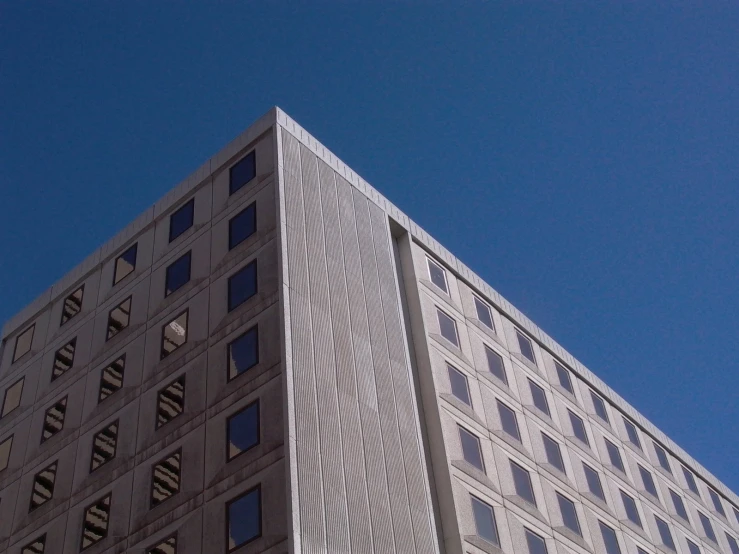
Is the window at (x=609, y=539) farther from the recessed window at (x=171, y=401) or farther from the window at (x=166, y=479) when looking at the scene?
the window at (x=166, y=479)

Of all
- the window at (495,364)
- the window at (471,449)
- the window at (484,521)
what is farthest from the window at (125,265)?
the window at (484,521)

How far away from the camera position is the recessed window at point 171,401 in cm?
Answer: 3850

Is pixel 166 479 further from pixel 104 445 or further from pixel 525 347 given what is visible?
pixel 525 347

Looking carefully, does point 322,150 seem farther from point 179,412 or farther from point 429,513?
point 429,513

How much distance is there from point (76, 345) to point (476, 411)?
62.2 ft

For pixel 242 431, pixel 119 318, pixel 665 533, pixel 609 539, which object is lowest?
pixel 242 431

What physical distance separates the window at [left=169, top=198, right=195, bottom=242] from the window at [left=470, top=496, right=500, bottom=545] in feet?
58.0

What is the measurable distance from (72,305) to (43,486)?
10.2 m

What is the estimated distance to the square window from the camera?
41188 millimetres

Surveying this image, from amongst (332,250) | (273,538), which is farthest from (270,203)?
(273,538)

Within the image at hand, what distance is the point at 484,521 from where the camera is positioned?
39.8 metres

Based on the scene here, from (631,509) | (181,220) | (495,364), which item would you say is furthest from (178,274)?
(631,509)

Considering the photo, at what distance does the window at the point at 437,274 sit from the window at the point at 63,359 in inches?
687

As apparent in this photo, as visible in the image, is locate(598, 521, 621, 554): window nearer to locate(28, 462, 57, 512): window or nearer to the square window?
the square window
